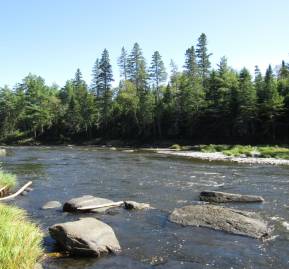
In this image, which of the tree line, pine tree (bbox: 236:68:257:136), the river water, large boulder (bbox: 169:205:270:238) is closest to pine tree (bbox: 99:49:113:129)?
the tree line

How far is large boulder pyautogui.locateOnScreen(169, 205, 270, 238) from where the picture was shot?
1434 centimetres

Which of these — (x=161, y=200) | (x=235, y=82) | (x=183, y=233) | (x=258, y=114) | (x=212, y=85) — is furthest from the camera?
(x=212, y=85)

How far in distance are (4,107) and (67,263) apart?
105698 mm

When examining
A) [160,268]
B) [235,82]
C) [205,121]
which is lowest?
[160,268]

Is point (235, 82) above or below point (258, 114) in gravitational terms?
above

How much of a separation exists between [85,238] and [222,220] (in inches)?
226

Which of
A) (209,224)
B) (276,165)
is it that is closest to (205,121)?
(276,165)

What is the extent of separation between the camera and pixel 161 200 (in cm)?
2042

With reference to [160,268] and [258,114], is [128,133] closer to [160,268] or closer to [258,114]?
[258,114]

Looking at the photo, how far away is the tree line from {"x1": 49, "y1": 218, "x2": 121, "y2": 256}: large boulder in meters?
53.2

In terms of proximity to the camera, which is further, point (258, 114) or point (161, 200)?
point (258, 114)

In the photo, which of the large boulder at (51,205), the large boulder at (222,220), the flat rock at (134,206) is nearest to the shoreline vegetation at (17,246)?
the large boulder at (222,220)

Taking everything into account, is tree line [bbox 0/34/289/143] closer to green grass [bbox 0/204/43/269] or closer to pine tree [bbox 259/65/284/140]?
pine tree [bbox 259/65/284/140]

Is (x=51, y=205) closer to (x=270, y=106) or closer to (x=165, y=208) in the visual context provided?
(x=165, y=208)
